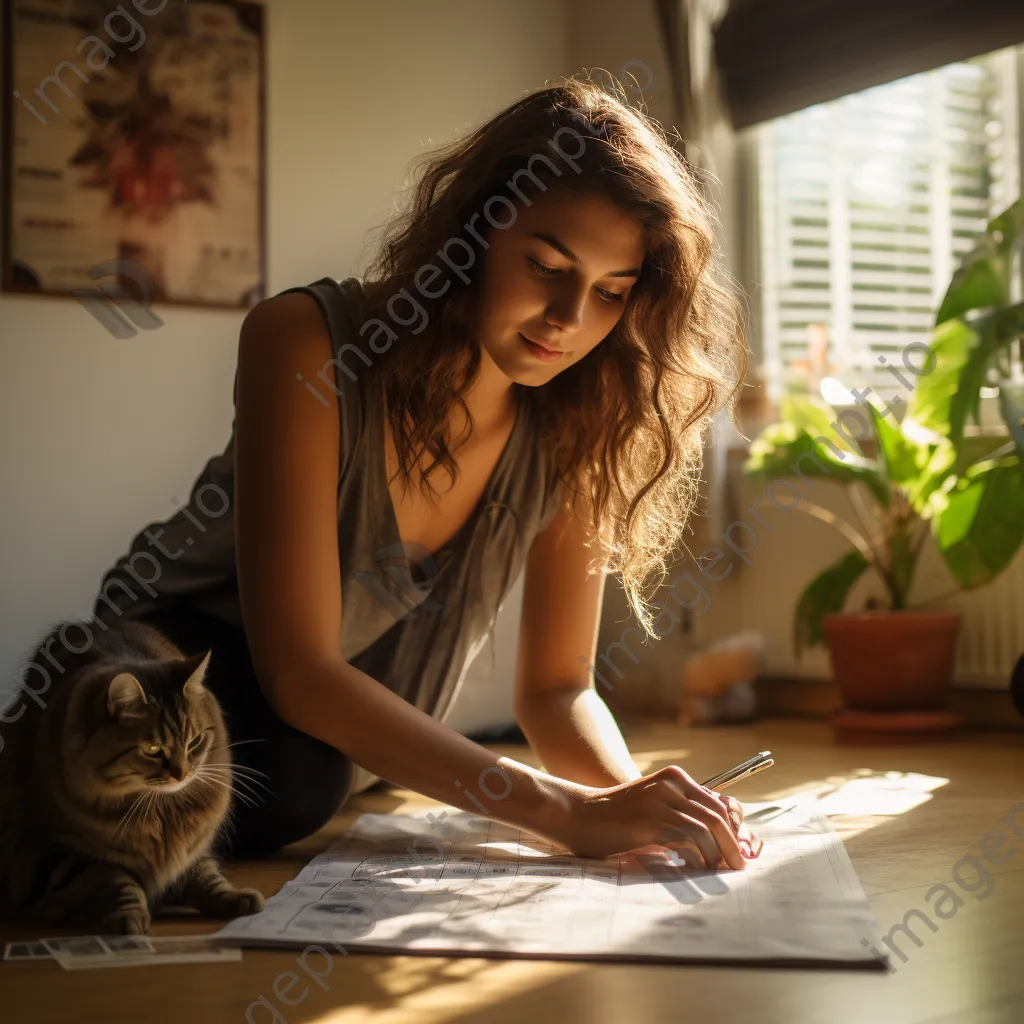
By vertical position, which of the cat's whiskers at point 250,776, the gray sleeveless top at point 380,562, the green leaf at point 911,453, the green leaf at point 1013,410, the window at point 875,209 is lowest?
the cat's whiskers at point 250,776

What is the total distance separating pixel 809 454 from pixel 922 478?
227 mm

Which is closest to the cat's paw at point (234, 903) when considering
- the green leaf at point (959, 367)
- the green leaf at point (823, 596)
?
the green leaf at point (959, 367)

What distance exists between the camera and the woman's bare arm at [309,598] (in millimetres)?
1175

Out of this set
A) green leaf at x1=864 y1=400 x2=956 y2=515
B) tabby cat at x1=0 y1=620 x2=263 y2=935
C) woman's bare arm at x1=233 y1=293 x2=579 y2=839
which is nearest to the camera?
tabby cat at x1=0 y1=620 x2=263 y2=935

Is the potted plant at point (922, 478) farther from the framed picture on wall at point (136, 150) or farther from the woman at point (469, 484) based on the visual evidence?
the framed picture on wall at point (136, 150)

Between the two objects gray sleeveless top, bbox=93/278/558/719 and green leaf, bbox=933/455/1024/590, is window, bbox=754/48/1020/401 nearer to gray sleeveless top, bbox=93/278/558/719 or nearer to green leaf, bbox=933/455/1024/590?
green leaf, bbox=933/455/1024/590

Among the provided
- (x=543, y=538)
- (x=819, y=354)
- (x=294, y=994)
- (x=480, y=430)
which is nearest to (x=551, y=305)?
(x=480, y=430)

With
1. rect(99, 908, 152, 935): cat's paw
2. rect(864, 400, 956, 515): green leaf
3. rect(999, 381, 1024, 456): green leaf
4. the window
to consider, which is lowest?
rect(99, 908, 152, 935): cat's paw

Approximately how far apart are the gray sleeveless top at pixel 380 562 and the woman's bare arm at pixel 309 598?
0.23ft

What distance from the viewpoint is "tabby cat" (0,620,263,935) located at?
3.46 ft

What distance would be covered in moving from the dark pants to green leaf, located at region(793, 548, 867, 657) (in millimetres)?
1444

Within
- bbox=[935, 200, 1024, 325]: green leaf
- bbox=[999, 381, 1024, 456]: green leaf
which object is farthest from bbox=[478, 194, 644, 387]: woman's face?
bbox=[935, 200, 1024, 325]: green leaf

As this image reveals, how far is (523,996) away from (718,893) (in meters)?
0.28

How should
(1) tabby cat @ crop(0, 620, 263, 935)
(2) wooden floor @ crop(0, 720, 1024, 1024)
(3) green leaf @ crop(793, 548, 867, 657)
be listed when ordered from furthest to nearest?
(3) green leaf @ crop(793, 548, 867, 657), (1) tabby cat @ crop(0, 620, 263, 935), (2) wooden floor @ crop(0, 720, 1024, 1024)
